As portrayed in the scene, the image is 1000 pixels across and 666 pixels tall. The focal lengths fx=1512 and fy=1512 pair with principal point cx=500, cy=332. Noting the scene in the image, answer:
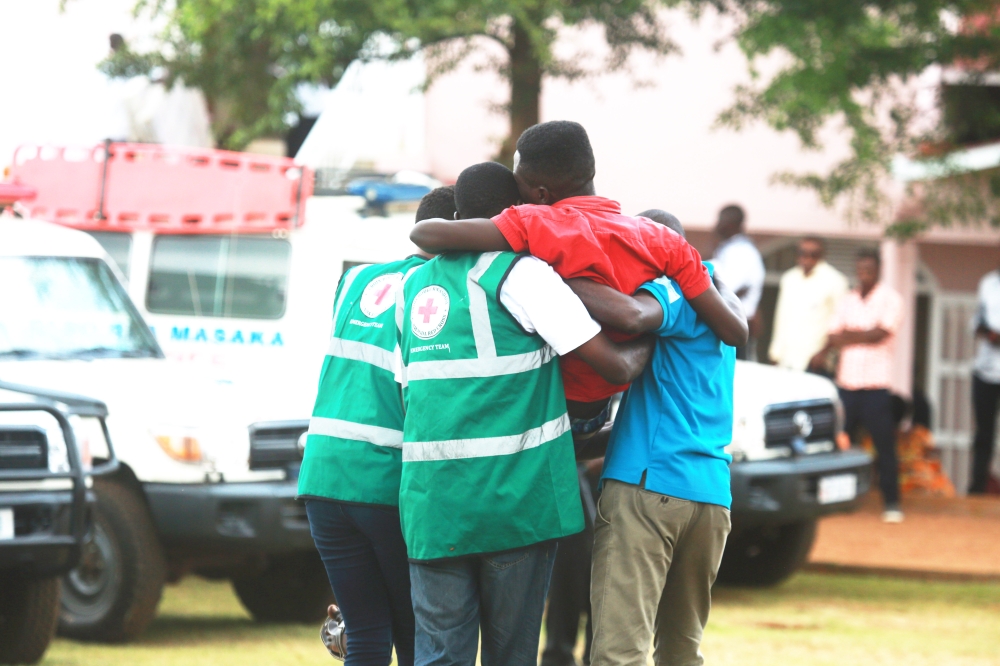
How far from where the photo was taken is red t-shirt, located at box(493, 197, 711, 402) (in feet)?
12.0

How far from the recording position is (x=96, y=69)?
559 inches

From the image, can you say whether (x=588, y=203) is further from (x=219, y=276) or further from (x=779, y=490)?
(x=219, y=276)

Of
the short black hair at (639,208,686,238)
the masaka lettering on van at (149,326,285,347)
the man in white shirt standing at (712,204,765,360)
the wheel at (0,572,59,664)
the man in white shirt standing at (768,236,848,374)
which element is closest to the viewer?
the short black hair at (639,208,686,238)

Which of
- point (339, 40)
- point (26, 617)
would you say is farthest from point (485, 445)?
point (339, 40)

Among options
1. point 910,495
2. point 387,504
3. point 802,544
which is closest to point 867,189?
point 910,495

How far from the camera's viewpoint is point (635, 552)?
12.8 ft

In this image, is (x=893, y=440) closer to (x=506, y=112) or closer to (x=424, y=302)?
(x=506, y=112)

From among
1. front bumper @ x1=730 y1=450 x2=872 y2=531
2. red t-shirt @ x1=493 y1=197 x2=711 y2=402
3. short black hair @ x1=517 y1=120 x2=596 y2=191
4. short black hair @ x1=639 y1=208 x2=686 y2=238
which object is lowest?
front bumper @ x1=730 y1=450 x2=872 y2=531

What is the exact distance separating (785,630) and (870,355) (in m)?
3.79

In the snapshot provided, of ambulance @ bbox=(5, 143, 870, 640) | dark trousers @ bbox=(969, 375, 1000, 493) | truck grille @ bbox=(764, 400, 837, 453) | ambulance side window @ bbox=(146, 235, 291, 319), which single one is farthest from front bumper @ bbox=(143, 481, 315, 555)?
dark trousers @ bbox=(969, 375, 1000, 493)

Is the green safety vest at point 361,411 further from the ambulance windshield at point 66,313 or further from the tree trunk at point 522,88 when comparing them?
the tree trunk at point 522,88

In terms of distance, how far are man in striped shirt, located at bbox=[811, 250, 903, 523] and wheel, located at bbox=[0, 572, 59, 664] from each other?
6549 mm

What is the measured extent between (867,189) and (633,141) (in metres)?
5.54

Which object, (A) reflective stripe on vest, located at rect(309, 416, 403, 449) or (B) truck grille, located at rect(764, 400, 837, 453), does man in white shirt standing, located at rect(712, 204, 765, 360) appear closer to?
(B) truck grille, located at rect(764, 400, 837, 453)
